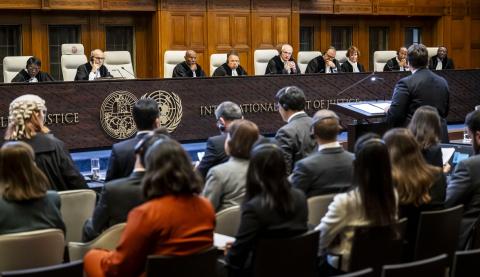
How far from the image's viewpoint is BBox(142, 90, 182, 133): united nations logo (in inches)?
354

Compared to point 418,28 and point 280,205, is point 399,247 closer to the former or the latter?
point 280,205

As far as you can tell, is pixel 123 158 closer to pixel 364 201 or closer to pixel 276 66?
pixel 364 201

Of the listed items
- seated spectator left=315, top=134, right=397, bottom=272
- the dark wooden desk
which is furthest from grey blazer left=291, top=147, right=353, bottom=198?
the dark wooden desk

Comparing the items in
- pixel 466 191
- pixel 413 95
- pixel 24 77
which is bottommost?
pixel 466 191

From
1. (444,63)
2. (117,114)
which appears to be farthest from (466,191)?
(444,63)

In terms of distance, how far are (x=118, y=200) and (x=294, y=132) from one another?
6.02 ft

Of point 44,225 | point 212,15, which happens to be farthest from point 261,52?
point 44,225

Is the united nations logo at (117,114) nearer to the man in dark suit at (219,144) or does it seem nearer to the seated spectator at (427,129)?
the man in dark suit at (219,144)

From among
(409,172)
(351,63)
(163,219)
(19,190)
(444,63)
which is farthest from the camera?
(444,63)

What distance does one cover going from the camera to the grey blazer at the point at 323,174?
3957mm

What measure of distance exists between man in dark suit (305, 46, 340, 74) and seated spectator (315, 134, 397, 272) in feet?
26.9

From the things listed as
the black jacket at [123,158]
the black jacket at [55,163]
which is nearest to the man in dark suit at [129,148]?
the black jacket at [123,158]

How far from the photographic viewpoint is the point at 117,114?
8.75 metres

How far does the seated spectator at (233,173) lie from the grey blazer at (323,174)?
0.28m
